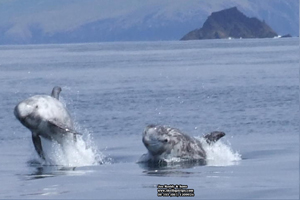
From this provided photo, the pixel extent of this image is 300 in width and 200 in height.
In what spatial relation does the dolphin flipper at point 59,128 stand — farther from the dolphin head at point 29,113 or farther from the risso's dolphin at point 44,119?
the dolphin head at point 29,113

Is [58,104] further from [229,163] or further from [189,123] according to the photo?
[189,123]

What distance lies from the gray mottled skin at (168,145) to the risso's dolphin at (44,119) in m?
2.36

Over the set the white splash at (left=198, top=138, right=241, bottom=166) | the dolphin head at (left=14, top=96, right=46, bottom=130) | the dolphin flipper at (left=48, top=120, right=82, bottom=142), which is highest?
the dolphin head at (left=14, top=96, right=46, bottom=130)

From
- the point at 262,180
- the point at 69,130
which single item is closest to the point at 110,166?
the point at 69,130

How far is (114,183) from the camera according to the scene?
2555 cm

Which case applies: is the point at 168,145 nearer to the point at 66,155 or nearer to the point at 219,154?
the point at 219,154

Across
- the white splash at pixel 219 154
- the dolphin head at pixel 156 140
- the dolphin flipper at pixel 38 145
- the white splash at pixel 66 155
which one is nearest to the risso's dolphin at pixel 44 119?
the dolphin flipper at pixel 38 145

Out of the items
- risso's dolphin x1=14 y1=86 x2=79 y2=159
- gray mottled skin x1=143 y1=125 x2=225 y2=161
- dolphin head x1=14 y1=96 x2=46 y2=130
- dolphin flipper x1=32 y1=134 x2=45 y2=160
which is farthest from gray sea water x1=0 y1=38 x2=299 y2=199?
dolphin head x1=14 y1=96 x2=46 y2=130

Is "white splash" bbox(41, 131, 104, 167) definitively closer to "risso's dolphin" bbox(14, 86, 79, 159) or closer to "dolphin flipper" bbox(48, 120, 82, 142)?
"risso's dolphin" bbox(14, 86, 79, 159)

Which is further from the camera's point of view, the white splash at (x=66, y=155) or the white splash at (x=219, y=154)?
the white splash at (x=66, y=155)

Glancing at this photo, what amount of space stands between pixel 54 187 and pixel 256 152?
9.01 meters

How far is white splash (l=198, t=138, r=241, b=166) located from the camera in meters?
29.8

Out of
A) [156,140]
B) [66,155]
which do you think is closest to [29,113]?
[66,155]

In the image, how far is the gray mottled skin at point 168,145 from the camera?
99.7 feet
